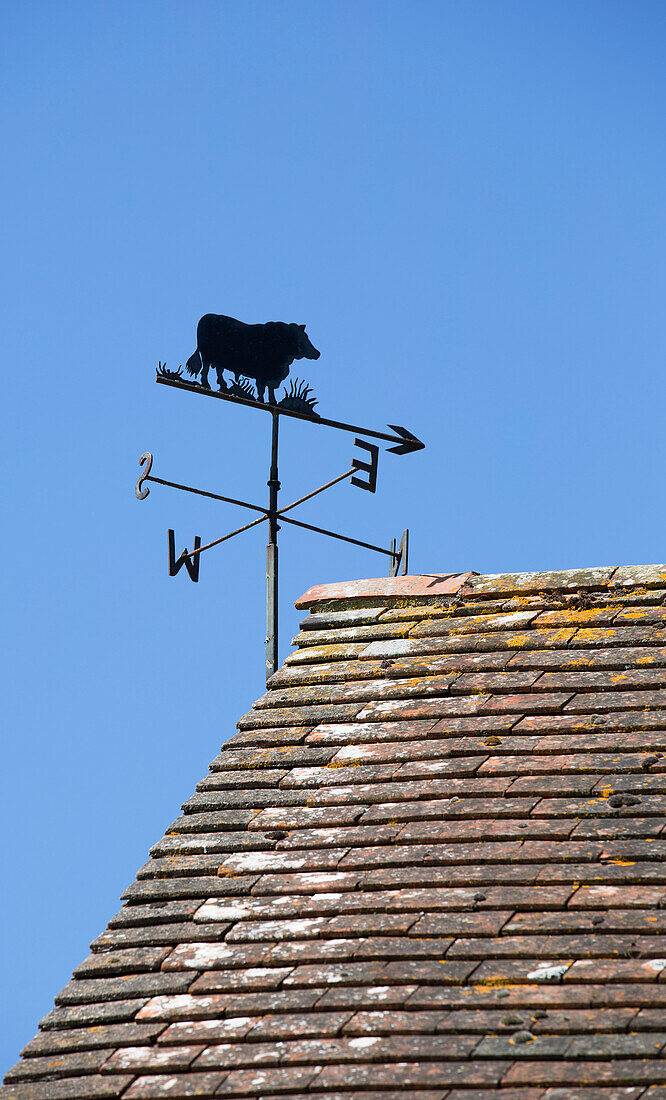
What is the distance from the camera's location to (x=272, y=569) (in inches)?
271

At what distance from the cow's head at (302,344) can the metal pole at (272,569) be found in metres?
1.14

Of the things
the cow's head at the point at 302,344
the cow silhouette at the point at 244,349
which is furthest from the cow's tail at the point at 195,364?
the cow's head at the point at 302,344

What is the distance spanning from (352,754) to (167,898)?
0.84 meters

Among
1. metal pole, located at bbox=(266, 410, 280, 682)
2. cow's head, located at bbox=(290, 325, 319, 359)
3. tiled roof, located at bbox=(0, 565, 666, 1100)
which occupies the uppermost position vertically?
cow's head, located at bbox=(290, 325, 319, 359)

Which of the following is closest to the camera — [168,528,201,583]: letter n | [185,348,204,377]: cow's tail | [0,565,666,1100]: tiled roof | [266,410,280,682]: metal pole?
[0,565,666,1100]: tiled roof

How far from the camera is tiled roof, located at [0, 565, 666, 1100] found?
127 inches

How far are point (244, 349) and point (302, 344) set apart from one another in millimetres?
403

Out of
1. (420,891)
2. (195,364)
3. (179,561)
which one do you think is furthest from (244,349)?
(420,891)

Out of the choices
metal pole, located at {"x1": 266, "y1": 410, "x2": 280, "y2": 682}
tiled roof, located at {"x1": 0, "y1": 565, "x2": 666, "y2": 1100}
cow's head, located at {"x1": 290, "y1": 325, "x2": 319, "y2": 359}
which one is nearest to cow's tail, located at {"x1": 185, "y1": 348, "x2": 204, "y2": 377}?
cow's head, located at {"x1": 290, "y1": 325, "x2": 319, "y2": 359}

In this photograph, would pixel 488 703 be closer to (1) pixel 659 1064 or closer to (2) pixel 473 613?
(2) pixel 473 613

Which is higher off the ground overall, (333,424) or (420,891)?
(333,424)

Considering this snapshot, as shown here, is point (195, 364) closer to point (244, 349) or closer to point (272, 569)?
point (244, 349)

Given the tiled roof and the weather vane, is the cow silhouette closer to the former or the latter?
the weather vane

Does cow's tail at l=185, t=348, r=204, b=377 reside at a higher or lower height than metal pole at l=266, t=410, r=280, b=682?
higher
